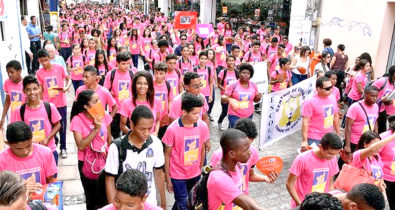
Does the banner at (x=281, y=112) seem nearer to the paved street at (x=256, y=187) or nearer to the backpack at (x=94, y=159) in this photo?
the paved street at (x=256, y=187)

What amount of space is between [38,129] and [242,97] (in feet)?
10.7

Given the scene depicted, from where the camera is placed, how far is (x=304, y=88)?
6871 millimetres

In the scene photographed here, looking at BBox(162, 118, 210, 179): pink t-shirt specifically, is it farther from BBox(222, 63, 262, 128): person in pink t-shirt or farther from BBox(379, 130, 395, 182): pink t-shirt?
BBox(379, 130, 395, 182): pink t-shirt

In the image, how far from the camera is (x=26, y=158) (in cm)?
337

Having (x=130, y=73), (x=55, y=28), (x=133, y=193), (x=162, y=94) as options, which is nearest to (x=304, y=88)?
(x=162, y=94)

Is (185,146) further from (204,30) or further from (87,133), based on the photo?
(204,30)

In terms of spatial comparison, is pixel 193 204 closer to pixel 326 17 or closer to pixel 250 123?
pixel 250 123

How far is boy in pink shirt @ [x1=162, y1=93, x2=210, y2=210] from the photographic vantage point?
13.4 feet

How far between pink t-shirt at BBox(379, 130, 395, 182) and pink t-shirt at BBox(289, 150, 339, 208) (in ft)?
3.46

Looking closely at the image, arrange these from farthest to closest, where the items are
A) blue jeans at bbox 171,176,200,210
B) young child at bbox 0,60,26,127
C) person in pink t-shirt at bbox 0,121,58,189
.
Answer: young child at bbox 0,60,26,127, blue jeans at bbox 171,176,200,210, person in pink t-shirt at bbox 0,121,58,189

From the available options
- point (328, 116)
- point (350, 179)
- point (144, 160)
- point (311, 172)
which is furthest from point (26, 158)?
point (328, 116)

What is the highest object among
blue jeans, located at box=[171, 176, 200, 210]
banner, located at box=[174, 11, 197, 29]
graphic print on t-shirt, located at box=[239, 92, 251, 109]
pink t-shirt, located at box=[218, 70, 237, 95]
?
banner, located at box=[174, 11, 197, 29]

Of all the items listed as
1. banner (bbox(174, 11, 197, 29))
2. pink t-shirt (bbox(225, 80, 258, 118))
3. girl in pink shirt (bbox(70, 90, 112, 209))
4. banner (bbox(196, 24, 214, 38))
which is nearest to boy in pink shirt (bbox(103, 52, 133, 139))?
pink t-shirt (bbox(225, 80, 258, 118))

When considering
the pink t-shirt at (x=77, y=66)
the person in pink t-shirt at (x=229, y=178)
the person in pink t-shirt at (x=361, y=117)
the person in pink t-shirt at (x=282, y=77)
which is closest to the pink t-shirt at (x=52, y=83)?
the pink t-shirt at (x=77, y=66)
